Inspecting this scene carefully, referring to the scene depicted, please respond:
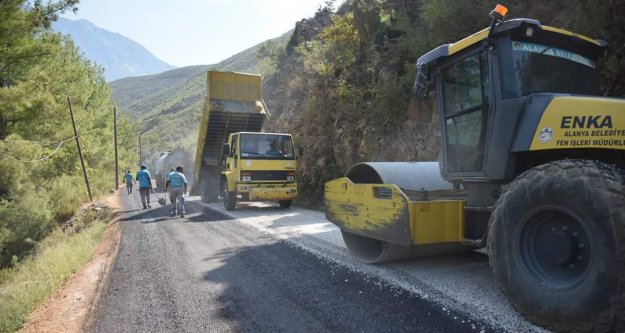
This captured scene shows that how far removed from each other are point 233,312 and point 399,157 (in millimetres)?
8659

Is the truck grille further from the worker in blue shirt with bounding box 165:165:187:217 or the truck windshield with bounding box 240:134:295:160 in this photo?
the worker in blue shirt with bounding box 165:165:187:217

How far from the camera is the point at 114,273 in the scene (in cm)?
594

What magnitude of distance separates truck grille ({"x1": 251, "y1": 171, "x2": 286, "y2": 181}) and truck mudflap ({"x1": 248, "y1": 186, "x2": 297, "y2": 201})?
285 mm

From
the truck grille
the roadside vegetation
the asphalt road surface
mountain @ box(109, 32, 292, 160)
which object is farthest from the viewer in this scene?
mountain @ box(109, 32, 292, 160)

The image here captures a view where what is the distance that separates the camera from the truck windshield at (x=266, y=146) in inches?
505

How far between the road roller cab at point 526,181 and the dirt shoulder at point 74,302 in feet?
10.6

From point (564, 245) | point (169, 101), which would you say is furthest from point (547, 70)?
point (169, 101)

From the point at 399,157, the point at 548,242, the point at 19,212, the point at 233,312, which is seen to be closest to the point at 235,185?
the point at 399,157

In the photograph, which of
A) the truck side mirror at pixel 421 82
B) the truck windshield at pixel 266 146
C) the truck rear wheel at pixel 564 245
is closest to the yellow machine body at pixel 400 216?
the truck rear wheel at pixel 564 245

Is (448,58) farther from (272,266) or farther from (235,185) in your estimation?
(235,185)

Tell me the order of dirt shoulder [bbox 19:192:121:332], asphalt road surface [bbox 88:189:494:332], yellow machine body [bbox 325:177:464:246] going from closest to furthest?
asphalt road surface [bbox 88:189:494:332]
dirt shoulder [bbox 19:192:121:332]
yellow machine body [bbox 325:177:464:246]

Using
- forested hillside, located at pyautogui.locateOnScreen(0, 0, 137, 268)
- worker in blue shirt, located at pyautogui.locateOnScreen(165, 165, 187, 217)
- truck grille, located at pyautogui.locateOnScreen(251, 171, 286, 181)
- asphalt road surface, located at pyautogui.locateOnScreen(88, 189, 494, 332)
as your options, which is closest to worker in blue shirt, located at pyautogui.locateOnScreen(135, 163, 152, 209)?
forested hillside, located at pyautogui.locateOnScreen(0, 0, 137, 268)

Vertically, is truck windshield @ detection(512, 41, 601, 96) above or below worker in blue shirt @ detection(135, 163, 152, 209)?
above

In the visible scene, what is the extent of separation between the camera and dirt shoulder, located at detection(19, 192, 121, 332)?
419 centimetres
